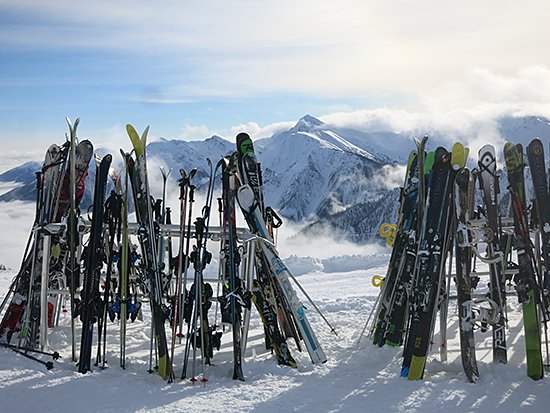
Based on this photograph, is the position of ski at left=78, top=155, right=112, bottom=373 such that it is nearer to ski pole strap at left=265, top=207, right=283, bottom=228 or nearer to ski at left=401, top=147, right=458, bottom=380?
ski pole strap at left=265, top=207, right=283, bottom=228

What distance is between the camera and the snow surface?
372 centimetres

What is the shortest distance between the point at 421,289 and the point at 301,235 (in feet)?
292

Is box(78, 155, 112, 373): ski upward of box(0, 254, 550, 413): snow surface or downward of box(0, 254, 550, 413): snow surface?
upward

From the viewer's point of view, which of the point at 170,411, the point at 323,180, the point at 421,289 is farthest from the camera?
the point at 323,180

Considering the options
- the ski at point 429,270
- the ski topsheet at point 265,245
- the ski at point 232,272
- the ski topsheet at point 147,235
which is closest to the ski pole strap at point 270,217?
the ski topsheet at point 265,245

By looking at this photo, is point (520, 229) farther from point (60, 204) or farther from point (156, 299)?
point (60, 204)

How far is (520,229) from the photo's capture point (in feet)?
14.6

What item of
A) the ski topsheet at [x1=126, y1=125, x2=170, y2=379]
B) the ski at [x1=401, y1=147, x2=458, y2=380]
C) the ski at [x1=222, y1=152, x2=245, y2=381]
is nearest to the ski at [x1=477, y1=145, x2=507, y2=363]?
the ski at [x1=401, y1=147, x2=458, y2=380]

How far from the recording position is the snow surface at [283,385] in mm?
3717

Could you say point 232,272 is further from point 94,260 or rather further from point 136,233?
point 94,260

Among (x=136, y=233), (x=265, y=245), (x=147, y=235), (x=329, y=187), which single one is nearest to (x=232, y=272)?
(x=265, y=245)

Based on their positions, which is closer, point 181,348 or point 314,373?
point 314,373

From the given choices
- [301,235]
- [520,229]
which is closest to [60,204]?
[520,229]

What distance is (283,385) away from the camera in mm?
4199
